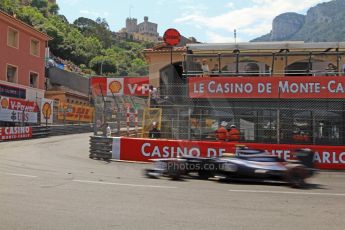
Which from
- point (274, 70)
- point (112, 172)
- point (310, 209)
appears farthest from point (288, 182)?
point (274, 70)

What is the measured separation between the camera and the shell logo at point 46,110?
Answer: 122ft

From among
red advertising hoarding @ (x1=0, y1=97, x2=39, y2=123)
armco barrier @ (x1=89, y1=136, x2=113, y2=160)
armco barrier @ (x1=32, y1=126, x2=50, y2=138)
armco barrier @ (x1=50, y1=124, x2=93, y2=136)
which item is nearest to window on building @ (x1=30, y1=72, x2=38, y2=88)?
armco barrier @ (x1=50, y1=124, x2=93, y2=136)

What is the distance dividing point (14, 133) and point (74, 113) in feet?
50.9

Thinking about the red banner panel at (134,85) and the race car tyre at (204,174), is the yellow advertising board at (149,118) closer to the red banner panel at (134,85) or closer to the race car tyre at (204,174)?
the race car tyre at (204,174)

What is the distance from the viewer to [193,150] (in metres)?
17.4

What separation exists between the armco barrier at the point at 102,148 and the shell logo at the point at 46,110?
19.1m

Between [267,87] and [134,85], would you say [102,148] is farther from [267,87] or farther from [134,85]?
[134,85]

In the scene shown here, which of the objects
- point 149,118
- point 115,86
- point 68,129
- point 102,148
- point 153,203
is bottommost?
point 153,203

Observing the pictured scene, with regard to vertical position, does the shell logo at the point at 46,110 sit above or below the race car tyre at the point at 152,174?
above

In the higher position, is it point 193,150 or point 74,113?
point 74,113

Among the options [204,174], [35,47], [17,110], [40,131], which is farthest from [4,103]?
[204,174]

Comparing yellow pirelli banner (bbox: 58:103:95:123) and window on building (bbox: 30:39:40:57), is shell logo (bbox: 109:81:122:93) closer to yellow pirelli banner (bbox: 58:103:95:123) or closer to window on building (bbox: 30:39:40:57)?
yellow pirelli banner (bbox: 58:103:95:123)

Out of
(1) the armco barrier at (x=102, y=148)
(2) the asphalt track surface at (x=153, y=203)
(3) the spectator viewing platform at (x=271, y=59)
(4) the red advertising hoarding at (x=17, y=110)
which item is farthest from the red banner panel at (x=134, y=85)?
(2) the asphalt track surface at (x=153, y=203)

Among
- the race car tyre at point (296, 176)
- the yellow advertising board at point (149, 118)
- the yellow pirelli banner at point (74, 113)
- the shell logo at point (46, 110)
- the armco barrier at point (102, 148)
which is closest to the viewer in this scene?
the race car tyre at point (296, 176)
